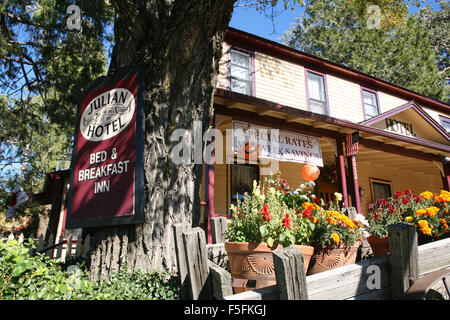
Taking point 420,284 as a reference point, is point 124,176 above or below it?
above

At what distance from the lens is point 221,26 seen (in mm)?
4180

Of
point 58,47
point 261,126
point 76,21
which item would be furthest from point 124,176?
point 58,47

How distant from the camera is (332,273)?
219cm

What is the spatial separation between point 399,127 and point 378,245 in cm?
999

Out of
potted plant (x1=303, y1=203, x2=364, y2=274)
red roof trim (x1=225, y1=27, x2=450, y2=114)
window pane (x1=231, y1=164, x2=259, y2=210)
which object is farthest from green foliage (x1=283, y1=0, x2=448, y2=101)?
potted plant (x1=303, y1=203, x2=364, y2=274)

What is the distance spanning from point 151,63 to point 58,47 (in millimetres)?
7074

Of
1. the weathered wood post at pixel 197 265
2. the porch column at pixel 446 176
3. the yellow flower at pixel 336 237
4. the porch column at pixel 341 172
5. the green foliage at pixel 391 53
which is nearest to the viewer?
the weathered wood post at pixel 197 265

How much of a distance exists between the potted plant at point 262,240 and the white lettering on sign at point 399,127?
33.0ft

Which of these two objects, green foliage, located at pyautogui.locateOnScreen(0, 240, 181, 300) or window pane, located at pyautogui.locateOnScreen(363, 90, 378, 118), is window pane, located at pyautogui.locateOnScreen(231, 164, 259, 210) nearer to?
window pane, located at pyautogui.locateOnScreen(363, 90, 378, 118)

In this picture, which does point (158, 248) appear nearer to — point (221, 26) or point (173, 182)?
point (173, 182)

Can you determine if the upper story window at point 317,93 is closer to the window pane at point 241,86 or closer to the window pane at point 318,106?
the window pane at point 318,106

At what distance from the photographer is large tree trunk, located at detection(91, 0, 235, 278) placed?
3531 mm

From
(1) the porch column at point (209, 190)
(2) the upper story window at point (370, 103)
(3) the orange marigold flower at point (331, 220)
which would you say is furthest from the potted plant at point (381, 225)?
(2) the upper story window at point (370, 103)

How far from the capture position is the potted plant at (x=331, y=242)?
3.22 metres
